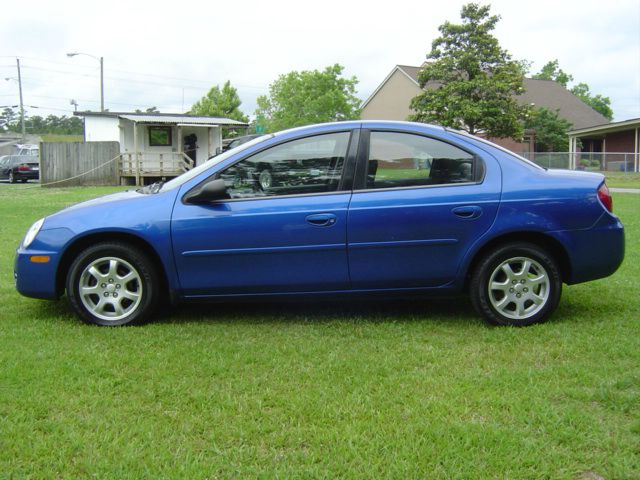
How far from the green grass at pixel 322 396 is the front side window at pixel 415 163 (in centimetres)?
110

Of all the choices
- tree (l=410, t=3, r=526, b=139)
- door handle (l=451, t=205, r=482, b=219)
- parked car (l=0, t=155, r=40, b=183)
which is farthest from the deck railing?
door handle (l=451, t=205, r=482, b=219)

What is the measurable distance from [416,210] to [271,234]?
42.7 inches

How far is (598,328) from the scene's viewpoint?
4.75 meters

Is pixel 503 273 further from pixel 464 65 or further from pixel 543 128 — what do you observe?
pixel 543 128

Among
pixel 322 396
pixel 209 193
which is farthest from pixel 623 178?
pixel 322 396

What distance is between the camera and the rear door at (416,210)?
4.71 m

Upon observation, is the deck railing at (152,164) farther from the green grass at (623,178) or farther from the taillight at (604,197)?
the taillight at (604,197)

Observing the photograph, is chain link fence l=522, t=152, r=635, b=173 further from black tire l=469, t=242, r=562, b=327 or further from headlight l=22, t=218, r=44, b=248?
headlight l=22, t=218, r=44, b=248

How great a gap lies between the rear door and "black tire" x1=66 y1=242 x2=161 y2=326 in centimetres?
157

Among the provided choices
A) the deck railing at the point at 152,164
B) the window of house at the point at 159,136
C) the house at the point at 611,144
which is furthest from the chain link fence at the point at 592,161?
the window of house at the point at 159,136

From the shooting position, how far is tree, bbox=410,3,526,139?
3142 cm

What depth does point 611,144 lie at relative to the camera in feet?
130

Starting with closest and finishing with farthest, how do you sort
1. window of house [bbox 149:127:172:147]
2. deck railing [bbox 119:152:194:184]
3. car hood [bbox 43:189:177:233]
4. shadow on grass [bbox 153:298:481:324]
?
car hood [bbox 43:189:177:233]
shadow on grass [bbox 153:298:481:324]
deck railing [bbox 119:152:194:184]
window of house [bbox 149:127:172:147]

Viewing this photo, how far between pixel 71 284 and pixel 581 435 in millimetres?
3665
